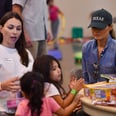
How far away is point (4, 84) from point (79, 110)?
0.56 meters

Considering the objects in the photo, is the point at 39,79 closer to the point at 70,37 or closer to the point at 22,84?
the point at 22,84

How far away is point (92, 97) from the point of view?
7.66 feet

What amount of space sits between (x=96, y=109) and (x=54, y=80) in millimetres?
589

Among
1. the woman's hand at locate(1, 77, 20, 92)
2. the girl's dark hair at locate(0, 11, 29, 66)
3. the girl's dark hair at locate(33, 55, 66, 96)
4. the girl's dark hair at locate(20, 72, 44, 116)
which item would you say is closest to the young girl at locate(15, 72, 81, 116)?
the girl's dark hair at locate(20, 72, 44, 116)

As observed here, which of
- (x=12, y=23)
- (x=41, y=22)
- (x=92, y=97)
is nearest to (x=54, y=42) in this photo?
(x=41, y=22)

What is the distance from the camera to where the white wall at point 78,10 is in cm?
1020

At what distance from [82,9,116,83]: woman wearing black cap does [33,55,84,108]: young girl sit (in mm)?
236

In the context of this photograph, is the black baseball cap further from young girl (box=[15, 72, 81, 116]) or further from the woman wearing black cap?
young girl (box=[15, 72, 81, 116])

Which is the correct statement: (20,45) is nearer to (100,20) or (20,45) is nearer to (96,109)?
(100,20)

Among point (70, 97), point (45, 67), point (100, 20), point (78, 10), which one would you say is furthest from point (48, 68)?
point (78, 10)

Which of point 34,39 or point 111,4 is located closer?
point 34,39

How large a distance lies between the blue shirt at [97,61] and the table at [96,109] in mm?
499

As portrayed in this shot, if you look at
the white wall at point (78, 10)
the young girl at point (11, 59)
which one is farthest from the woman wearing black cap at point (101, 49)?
the white wall at point (78, 10)

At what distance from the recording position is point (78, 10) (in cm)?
1030
